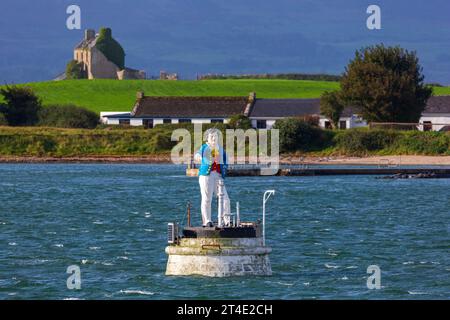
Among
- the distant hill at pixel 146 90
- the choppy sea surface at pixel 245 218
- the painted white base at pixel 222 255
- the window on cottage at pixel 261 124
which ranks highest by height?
the distant hill at pixel 146 90

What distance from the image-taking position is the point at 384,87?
118562 millimetres

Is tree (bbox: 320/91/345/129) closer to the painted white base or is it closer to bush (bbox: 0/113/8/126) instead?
bush (bbox: 0/113/8/126)

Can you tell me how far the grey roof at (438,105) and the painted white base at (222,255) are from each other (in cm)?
10691

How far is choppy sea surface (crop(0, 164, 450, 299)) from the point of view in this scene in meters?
32.4

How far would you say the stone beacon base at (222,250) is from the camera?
101 ft

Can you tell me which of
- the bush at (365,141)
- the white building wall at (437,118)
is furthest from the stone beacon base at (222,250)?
the white building wall at (437,118)

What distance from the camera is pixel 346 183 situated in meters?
87.4

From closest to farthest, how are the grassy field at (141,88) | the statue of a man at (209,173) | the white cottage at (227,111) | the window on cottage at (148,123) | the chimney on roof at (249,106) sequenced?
the statue of a man at (209,173)
the white cottage at (227,111)
the chimney on roof at (249,106)
the window on cottage at (148,123)
the grassy field at (141,88)

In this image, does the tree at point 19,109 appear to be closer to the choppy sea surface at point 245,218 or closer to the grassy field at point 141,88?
the grassy field at point 141,88

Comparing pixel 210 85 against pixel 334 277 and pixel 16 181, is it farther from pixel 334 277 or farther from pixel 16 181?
pixel 334 277

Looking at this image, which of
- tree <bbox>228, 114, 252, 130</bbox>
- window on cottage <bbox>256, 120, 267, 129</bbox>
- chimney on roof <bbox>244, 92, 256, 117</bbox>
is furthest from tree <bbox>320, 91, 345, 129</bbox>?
chimney on roof <bbox>244, 92, 256, 117</bbox>

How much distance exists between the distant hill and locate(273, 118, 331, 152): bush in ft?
200

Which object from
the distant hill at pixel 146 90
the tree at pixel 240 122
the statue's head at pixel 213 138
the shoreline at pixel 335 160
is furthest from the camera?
the distant hill at pixel 146 90
